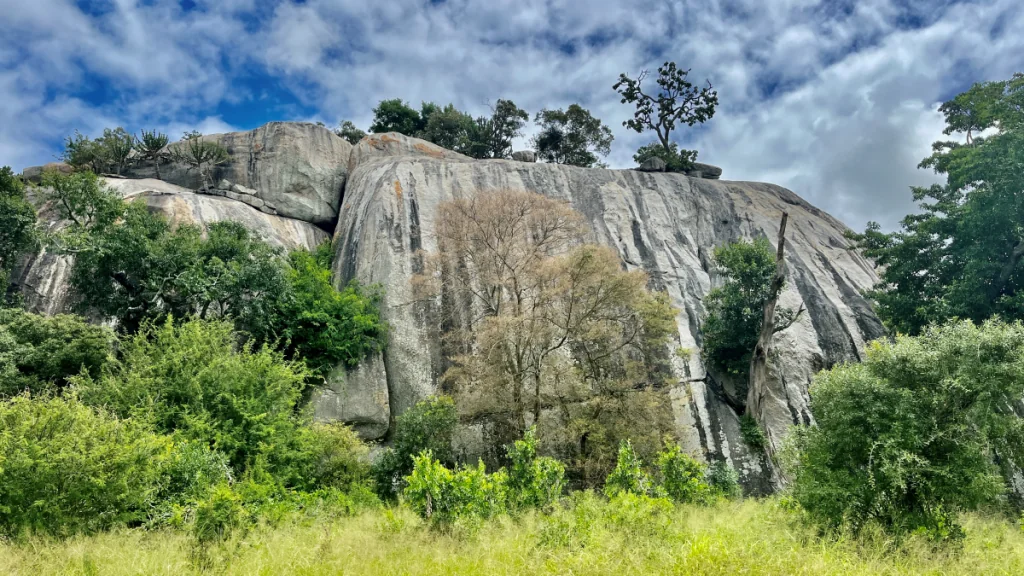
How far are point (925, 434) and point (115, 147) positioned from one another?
3629 centimetres

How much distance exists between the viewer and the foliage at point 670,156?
112 feet

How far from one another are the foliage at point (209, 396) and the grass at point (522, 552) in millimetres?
3832

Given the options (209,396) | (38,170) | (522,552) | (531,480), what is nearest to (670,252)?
(531,480)

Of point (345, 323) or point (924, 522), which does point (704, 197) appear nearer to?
point (345, 323)

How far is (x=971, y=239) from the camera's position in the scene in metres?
19.5

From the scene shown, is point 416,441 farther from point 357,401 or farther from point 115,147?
point 115,147

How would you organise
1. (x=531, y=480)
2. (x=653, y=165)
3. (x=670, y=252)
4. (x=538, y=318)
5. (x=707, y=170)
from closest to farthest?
1. (x=531, y=480)
2. (x=538, y=318)
3. (x=670, y=252)
4. (x=653, y=165)
5. (x=707, y=170)

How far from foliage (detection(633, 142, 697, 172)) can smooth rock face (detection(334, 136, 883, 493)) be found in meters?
3.15

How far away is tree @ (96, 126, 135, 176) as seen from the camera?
2923 centimetres

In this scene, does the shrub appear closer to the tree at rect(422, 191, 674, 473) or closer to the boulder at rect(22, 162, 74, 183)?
the tree at rect(422, 191, 674, 473)

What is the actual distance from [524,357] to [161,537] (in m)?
11.3

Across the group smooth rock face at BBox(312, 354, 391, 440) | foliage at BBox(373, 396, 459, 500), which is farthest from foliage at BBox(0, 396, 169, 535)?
smooth rock face at BBox(312, 354, 391, 440)

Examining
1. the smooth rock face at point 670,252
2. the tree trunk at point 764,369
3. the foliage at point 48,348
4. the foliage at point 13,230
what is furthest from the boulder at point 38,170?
the tree trunk at point 764,369

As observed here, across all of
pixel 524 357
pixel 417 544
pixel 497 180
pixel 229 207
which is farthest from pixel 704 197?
pixel 417 544
